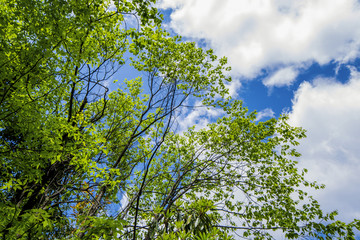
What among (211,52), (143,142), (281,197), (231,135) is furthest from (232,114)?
(143,142)

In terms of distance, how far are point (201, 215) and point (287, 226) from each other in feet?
12.1

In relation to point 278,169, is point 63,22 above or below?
below

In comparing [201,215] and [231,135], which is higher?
[231,135]

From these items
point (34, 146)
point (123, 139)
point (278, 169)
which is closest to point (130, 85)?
point (123, 139)

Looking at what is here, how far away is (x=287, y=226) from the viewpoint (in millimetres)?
7520

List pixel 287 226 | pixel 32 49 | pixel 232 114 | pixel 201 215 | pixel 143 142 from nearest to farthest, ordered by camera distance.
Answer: pixel 32 49, pixel 201 215, pixel 287 226, pixel 232 114, pixel 143 142

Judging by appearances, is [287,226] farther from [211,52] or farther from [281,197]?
[211,52]

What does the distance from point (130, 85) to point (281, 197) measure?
8.70 metres

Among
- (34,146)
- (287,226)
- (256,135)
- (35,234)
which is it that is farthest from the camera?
(256,135)

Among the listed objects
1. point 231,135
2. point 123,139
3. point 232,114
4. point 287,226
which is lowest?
point 287,226

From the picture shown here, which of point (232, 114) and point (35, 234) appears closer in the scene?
point (35, 234)

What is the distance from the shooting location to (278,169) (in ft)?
30.2

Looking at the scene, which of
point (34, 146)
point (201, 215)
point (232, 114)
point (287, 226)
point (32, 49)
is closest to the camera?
point (32, 49)

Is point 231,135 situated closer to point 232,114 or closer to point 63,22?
point 232,114
